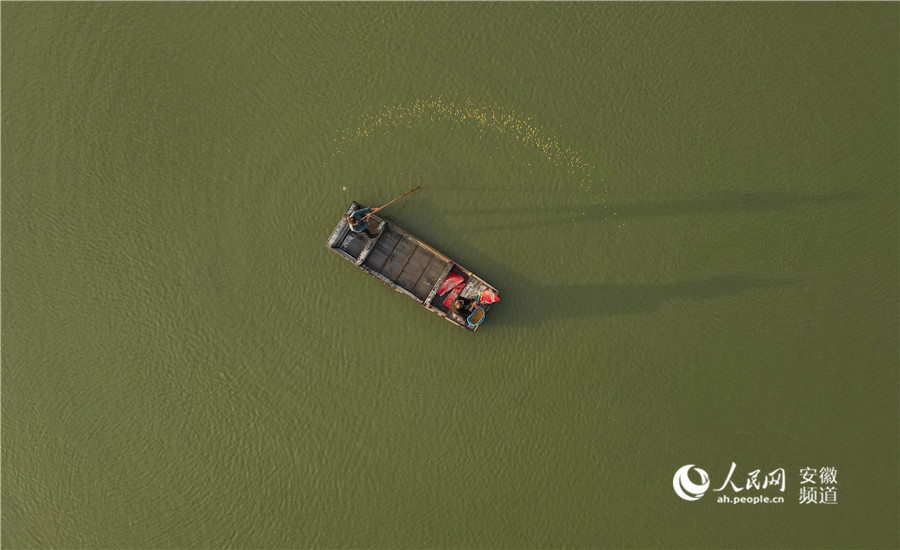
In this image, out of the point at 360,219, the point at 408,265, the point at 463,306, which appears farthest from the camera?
the point at 408,265

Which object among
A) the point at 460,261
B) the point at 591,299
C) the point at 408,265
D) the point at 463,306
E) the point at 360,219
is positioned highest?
the point at 591,299

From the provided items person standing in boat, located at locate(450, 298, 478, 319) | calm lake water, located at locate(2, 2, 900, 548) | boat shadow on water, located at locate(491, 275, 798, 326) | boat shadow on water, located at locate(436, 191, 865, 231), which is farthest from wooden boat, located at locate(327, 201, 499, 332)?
boat shadow on water, located at locate(436, 191, 865, 231)

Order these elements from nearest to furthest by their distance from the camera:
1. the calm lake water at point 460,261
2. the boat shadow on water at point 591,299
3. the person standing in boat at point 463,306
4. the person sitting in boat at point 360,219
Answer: the person sitting in boat at point 360,219
the person standing in boat at point 463,306
the calm lake water at point 460,261
the boat shadow on water at point 591,299

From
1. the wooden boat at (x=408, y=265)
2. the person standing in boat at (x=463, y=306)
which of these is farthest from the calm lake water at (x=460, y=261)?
the person standing in boat at (x=463, y=306)

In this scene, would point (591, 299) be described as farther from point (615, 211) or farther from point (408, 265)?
point (408, 265)

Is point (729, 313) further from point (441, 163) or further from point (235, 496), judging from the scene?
point (235, 496)

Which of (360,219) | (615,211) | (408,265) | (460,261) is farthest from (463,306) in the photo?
(615,211)

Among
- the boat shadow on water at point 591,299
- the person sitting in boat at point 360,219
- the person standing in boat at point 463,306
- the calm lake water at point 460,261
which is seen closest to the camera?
the person sitting in boat at point 360,219

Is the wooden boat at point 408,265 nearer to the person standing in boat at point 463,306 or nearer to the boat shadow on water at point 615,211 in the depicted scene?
the person standing in boat at point 463,306
